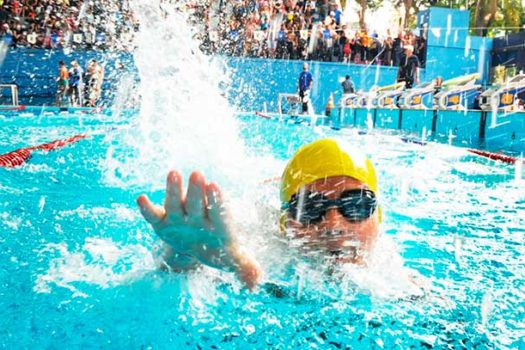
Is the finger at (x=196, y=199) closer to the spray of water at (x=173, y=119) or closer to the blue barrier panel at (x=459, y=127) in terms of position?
the spray of water at (x=173, y=119)

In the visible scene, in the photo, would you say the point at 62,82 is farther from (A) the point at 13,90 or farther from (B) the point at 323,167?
(B) the point at 323,167

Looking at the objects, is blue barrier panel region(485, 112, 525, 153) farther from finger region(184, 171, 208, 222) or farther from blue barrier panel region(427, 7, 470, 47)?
blue barrier panel region(427, 7, 470, 47)

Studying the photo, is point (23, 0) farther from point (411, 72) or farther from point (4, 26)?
point (411, 72)

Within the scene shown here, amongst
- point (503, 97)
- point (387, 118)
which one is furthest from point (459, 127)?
point (387, 118)

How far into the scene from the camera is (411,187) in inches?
227

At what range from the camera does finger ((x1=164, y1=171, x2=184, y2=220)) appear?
1.67 metres

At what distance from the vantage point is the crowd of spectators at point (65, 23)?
60.2 ft

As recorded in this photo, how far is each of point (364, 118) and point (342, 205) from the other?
14.8 m

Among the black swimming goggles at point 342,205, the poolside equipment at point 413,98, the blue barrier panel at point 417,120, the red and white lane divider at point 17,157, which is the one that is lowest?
the blue barrier panel at point 417,120

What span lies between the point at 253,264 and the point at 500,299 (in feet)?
4.29

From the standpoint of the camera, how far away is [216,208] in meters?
1.68

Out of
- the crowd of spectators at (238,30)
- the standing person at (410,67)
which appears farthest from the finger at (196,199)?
the standing person at (410,67)

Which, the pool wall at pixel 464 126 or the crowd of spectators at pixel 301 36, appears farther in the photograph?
the crowd of spectators at pixel 301 36

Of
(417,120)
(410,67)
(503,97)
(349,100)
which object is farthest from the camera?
(410,67)
